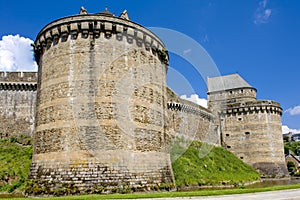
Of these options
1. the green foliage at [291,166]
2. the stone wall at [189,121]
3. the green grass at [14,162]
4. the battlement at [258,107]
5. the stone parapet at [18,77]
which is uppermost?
the stone parapet at [18,77]

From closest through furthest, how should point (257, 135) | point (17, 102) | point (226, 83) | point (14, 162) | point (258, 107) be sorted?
point (14, 162), point (17, 102), point (257, 135), point (258, 107), point (226, 83)

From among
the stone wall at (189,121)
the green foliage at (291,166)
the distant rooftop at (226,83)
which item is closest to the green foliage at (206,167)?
the stone wall at (189,121)

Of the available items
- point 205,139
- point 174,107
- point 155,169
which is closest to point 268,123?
point 205,139

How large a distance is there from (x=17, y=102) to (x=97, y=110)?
16994mm

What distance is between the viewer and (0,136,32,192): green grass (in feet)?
58.7

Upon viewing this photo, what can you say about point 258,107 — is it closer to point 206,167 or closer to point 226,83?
point 226,83

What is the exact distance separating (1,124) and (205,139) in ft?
71.5

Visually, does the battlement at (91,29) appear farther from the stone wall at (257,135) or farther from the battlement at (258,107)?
the stone wall at (257,135)

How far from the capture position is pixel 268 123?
3891 cm

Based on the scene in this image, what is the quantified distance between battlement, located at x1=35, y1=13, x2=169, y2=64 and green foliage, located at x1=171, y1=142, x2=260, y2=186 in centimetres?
Result: 1043

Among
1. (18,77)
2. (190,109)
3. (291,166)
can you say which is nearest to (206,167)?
(190,109)

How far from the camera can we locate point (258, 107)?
129 feet

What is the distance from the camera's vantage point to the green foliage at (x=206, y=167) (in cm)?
2148

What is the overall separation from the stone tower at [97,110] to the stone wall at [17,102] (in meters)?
12.6
